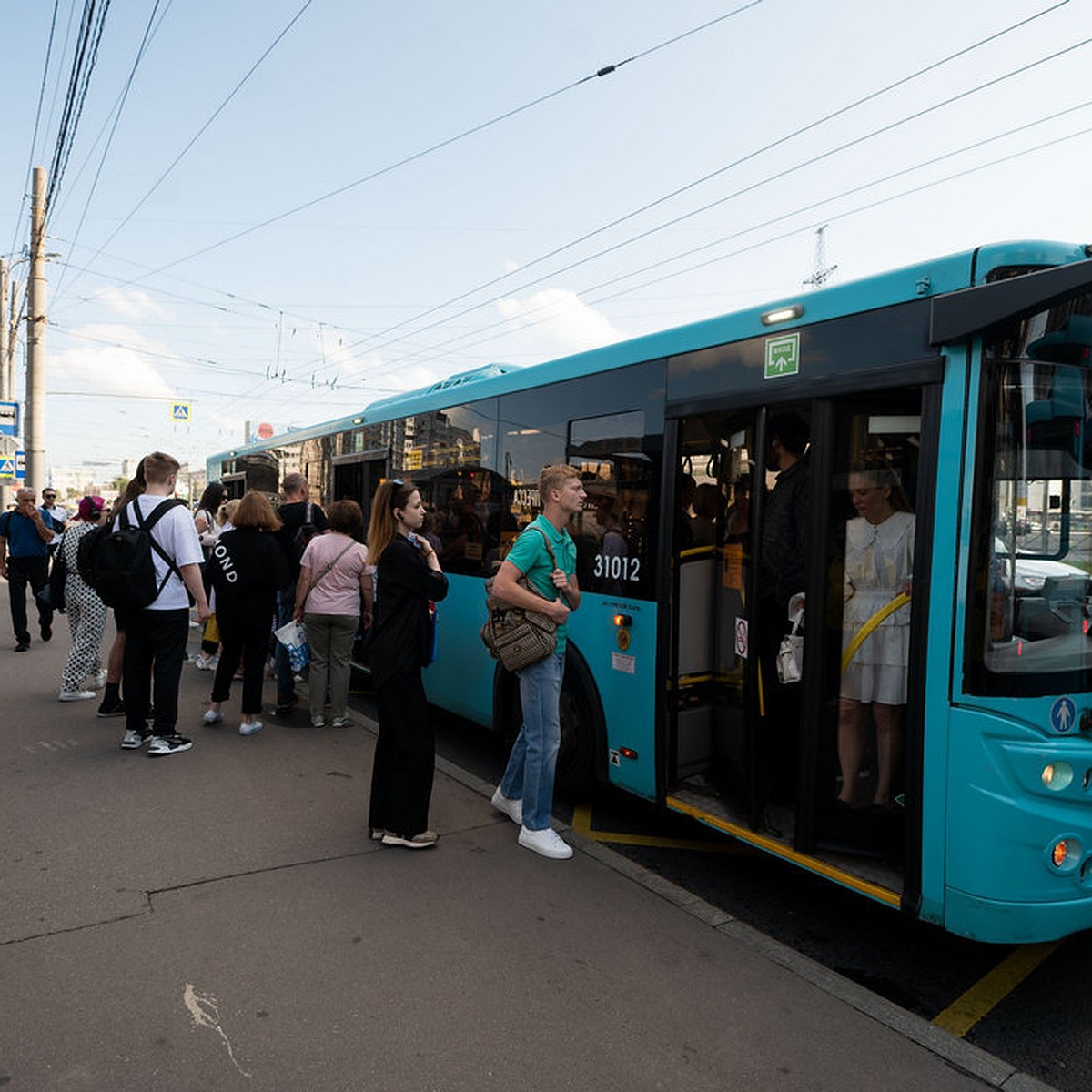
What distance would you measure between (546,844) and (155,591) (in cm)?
312

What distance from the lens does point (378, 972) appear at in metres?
3.08

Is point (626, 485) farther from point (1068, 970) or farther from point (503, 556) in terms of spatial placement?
point (1068, 970)

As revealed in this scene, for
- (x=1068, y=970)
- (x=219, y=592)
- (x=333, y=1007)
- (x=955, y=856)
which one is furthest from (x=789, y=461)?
(x=219, y=592)

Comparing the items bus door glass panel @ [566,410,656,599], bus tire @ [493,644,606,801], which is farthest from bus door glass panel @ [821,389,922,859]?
bus tire @ [493,644,606,801]

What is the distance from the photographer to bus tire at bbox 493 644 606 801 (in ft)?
15.5

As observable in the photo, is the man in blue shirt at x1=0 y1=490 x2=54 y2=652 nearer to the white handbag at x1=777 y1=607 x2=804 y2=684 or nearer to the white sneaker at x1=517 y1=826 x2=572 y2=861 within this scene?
the white sneaker at x1=517 y1=826 x2=572 y2=861

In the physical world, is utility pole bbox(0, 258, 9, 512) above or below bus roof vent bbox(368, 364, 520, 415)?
above

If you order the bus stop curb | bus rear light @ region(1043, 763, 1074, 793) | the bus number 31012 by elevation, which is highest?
the bus number 31012

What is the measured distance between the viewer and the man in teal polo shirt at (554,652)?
162 inches

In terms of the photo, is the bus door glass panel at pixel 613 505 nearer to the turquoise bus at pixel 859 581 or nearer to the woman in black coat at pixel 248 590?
the turquoise bus at pixel 859 581

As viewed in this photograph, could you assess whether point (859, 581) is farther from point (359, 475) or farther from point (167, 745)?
point (359, 475)

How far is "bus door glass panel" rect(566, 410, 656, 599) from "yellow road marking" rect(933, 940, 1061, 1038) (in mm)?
2159

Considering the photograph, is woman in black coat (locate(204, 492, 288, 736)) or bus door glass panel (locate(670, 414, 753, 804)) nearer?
bus door glass panel (locate(670, 414, 753, 804))

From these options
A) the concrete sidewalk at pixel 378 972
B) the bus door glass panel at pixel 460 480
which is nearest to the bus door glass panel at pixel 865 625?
the concrete sidewalk at pixel 378 972
